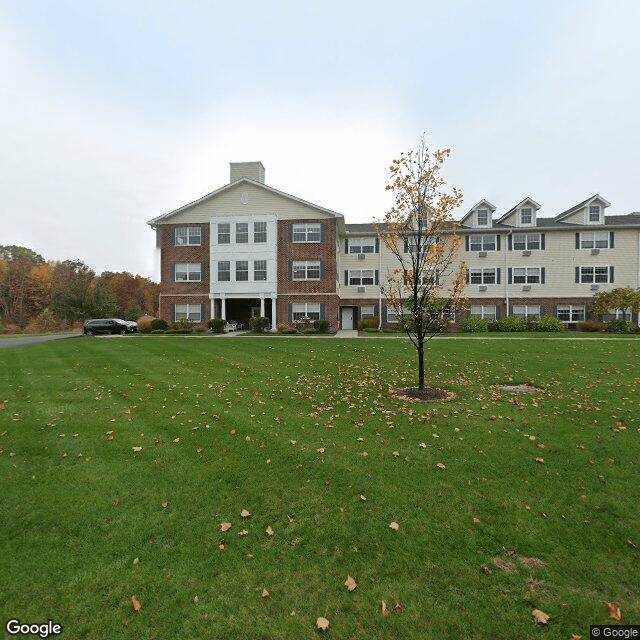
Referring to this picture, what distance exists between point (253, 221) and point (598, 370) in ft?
83.9

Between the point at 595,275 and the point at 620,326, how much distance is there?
630cm

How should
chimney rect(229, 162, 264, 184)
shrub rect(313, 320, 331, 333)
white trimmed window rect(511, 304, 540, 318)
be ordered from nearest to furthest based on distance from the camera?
1. shrub rect(313, 320, 331, 333)
2. chimney rect(229, 162, 264, 184)
3. white trimmed window rect(511, 304, 540, 318)

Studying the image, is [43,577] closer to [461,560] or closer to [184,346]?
[461,560]

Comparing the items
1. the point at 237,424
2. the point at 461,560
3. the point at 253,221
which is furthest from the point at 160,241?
the point at 461,560

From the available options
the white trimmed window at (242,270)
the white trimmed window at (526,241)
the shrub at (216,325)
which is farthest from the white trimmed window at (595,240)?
the shrub at (216,325)

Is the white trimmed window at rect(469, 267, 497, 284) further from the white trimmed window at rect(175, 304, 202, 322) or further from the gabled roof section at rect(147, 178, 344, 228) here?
the white trimmed window at rect(175, 304, 202, 322)

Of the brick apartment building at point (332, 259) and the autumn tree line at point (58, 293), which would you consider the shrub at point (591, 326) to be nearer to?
the brick apartment building at point (332, 259)

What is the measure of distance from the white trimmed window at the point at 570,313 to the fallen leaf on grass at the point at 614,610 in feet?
114

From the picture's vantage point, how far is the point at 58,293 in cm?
4269

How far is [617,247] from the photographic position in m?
32.4

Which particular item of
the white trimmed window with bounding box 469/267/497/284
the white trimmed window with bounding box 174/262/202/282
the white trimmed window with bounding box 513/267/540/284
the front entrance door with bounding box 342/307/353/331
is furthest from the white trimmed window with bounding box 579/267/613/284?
the white trimmed window with bounding box 174/262/202/282

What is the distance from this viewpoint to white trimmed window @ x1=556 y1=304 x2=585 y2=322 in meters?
32.4

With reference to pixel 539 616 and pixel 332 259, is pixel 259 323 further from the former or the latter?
pixel 539 616

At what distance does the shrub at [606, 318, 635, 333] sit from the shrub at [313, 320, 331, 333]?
2135 centimetres
